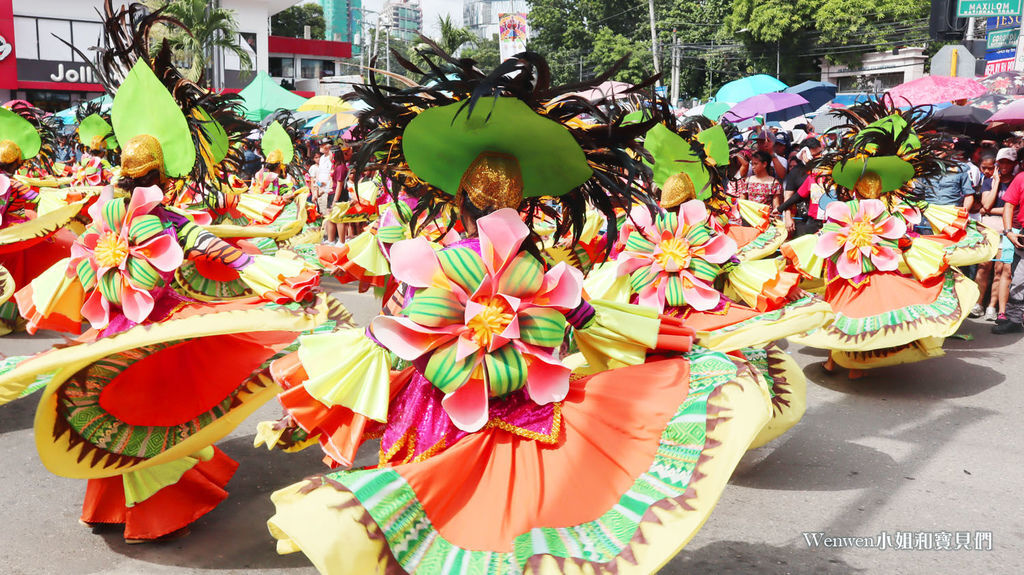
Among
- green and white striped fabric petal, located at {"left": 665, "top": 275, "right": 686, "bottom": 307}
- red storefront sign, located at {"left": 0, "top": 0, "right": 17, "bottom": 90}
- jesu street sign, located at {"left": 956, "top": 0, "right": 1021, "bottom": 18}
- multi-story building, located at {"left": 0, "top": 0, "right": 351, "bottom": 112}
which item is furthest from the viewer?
multi-story building, located at {"left": 0, "top": 0, "right": 351, "bottom": 112}

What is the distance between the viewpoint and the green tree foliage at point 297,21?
61.4 meters

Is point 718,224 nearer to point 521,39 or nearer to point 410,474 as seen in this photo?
point 410,474

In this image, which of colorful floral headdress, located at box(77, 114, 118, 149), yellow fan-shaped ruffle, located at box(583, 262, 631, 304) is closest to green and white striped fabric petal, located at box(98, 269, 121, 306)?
yellow fan-shaped ruffle, located at box(583, 262, 631, 304)

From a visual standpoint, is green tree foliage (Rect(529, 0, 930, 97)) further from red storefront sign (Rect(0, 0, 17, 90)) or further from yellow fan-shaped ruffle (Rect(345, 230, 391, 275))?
yellow fan-shaped ruffle (Rect(345, 230, 391, 275))

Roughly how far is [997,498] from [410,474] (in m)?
3.35

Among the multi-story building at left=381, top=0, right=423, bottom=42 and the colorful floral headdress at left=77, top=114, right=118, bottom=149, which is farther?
the colorful floral headdress at left=77, top=114, right=118, bottom=149

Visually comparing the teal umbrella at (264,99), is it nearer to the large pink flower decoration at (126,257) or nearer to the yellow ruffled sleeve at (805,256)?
the yellow ruffled sleeve at (805,256)

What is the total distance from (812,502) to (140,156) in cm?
350

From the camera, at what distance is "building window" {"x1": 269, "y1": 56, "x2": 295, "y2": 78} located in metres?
47.1

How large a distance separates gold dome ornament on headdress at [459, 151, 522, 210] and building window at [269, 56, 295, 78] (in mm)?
47183

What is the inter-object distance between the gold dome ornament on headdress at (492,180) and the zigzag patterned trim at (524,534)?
0.83m

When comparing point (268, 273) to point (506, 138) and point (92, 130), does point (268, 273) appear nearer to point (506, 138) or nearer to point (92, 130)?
point (506, 138)

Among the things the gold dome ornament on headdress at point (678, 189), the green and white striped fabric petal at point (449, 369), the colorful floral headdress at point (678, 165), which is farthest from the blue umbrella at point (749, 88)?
the green and white striped fabric petal at point (449, 369)

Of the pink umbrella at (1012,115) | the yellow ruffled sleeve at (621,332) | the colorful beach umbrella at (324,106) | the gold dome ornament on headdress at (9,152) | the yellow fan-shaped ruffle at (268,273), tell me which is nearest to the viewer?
the yellow ruffled sleeve at (621,332)
